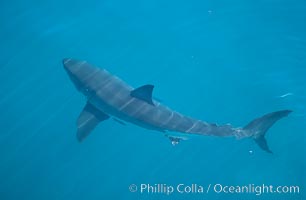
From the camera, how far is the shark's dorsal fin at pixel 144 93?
7.37 m

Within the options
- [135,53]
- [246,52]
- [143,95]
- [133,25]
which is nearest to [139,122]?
[143,95]

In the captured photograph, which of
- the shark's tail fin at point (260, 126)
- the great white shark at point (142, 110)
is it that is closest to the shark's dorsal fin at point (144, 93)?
the great white shark at point (142, 110)

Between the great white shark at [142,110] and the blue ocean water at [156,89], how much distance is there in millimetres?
1493

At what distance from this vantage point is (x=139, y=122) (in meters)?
7.73

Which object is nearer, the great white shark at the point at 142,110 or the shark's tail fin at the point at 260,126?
the great white shark at the point at 142,110

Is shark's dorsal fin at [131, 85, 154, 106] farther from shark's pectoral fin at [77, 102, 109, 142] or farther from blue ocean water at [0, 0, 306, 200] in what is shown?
blue ocean water at [0, 0, 306, 200]

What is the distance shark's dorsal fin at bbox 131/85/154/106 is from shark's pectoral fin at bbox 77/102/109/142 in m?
1.39

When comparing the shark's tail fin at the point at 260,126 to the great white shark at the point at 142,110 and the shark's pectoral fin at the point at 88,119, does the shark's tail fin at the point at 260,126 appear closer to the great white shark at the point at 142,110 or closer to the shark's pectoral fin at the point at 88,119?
the great white shark at the point at 142,110

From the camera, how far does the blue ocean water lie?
9742mm

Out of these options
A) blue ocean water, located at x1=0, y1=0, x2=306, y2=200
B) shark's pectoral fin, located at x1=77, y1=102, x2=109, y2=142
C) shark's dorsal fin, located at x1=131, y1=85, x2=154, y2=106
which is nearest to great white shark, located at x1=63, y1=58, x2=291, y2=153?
shark's dorsal fin, located at x1=131, y1=85, x2=154, y2=106

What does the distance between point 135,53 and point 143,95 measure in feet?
8.26

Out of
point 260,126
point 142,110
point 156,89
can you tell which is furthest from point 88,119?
point 260,126

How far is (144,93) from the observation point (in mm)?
7520

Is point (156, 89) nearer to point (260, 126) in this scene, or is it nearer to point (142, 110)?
point (142, 110)
